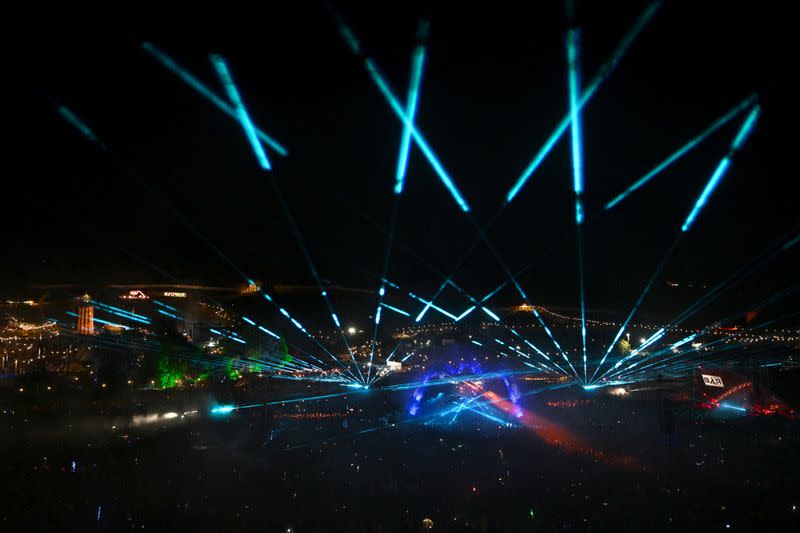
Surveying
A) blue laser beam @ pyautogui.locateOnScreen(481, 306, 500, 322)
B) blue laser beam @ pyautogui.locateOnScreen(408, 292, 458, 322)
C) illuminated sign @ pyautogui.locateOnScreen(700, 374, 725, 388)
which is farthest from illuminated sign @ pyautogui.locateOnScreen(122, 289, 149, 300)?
illuminated sign @ pyautogui.locateOnScreen(700, 374, 725, 388)

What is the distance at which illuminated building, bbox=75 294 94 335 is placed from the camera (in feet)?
71.3

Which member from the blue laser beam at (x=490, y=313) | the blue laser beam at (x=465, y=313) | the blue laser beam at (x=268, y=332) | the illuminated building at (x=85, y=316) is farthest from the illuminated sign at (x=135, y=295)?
the blue laser beam at (x=490, y=313)

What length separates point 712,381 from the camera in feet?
57.7

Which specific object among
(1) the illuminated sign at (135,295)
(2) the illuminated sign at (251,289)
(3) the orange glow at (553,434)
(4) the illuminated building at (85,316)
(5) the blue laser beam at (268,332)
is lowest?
(3) the orange glow at (553,434)

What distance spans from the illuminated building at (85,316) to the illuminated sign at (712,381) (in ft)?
80.6

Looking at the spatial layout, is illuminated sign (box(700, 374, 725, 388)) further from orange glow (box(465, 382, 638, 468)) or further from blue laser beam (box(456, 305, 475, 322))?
blue laser beam (box(456, 305, 475, 322))

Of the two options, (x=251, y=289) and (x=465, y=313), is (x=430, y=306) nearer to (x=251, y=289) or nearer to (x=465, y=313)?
(x=465, y=313)

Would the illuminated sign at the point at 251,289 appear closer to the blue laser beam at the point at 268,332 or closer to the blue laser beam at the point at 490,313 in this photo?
the blue laser beam at the point at 268,332

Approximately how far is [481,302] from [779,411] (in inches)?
448

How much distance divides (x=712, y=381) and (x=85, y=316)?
83.5ft

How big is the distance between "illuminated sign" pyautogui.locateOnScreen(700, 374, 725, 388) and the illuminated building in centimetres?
2455

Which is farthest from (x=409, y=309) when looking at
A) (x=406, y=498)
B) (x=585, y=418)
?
(x=406, y=498)

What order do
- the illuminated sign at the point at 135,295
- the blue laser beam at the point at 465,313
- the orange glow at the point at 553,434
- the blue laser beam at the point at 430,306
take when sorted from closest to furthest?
the orange glow at the point at 553,434
the blue laser beam at the point at 430,306
the blue laser beam at the point at 465,313
the illuminated sign at the point at 135,295

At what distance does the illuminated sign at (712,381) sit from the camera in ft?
57.1
